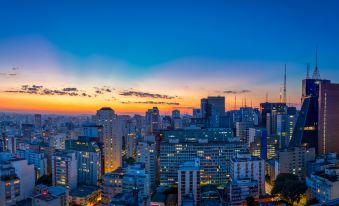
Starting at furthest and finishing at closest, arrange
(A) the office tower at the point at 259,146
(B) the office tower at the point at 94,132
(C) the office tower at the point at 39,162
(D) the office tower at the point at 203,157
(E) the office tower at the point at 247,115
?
(E) the office tower at the point at 247,115 → (A) the office tower at the point at 259,146 → (B) the office tower at the point at 94,132 → (C) the office tower at the point at 39,162 → (D) the office tower at the point at 203,157

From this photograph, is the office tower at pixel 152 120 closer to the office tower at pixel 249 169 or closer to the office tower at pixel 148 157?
the office tower at pixel 148 157

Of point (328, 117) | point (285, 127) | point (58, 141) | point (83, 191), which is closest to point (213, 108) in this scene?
point (285, 127)

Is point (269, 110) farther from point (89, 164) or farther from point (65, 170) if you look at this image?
point (65, 170)

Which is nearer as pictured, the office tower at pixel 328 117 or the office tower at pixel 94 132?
the office tower at pixel 328 117

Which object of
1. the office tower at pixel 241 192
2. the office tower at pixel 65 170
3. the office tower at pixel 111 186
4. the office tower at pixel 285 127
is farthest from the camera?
the office tower at pixel 285 127

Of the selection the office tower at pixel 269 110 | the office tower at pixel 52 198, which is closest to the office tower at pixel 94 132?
the office tower at pixel 52 198

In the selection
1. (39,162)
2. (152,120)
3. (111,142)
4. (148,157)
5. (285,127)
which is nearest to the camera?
(148,157)

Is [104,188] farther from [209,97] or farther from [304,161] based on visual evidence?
[209,97]
